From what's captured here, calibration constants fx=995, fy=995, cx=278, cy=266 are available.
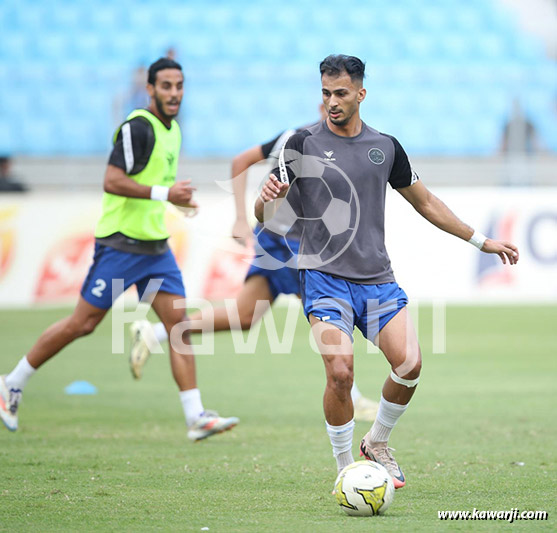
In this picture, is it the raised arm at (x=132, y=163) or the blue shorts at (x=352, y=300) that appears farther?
the raised arm at (x=132, y=163)

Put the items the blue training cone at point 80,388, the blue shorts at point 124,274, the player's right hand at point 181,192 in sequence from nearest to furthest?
the player's right hand at point 181,192, the blue shorts at point 124,274, the blue training cone at point 80,388

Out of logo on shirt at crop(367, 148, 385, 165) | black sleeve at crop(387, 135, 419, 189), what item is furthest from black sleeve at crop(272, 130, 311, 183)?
black sleeve at crop(387, 135, 419, 189)

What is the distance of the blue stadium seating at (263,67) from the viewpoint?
19188 mm

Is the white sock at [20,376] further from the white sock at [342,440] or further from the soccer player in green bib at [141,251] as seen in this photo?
the white sock at [342,440]

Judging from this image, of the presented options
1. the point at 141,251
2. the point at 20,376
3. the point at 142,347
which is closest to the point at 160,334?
the point at 142,347

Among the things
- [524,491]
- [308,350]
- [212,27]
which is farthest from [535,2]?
[524,491]

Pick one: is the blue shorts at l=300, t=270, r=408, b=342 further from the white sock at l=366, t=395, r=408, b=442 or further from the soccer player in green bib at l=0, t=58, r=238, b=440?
the soccer player in green bib at l=0, t=58, r=238, b=440

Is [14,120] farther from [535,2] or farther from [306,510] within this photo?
[306,510]

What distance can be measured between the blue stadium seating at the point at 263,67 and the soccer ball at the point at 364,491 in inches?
565

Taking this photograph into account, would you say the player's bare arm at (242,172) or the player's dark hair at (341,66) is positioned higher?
the player's dark hair at (341,66)

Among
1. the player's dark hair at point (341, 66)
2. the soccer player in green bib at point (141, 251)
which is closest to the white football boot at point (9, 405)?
→ the soccer player in green bib at point (141, 251)

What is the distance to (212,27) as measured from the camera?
2266cm

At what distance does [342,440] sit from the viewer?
5.55 metres

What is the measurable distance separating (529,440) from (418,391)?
249cm
